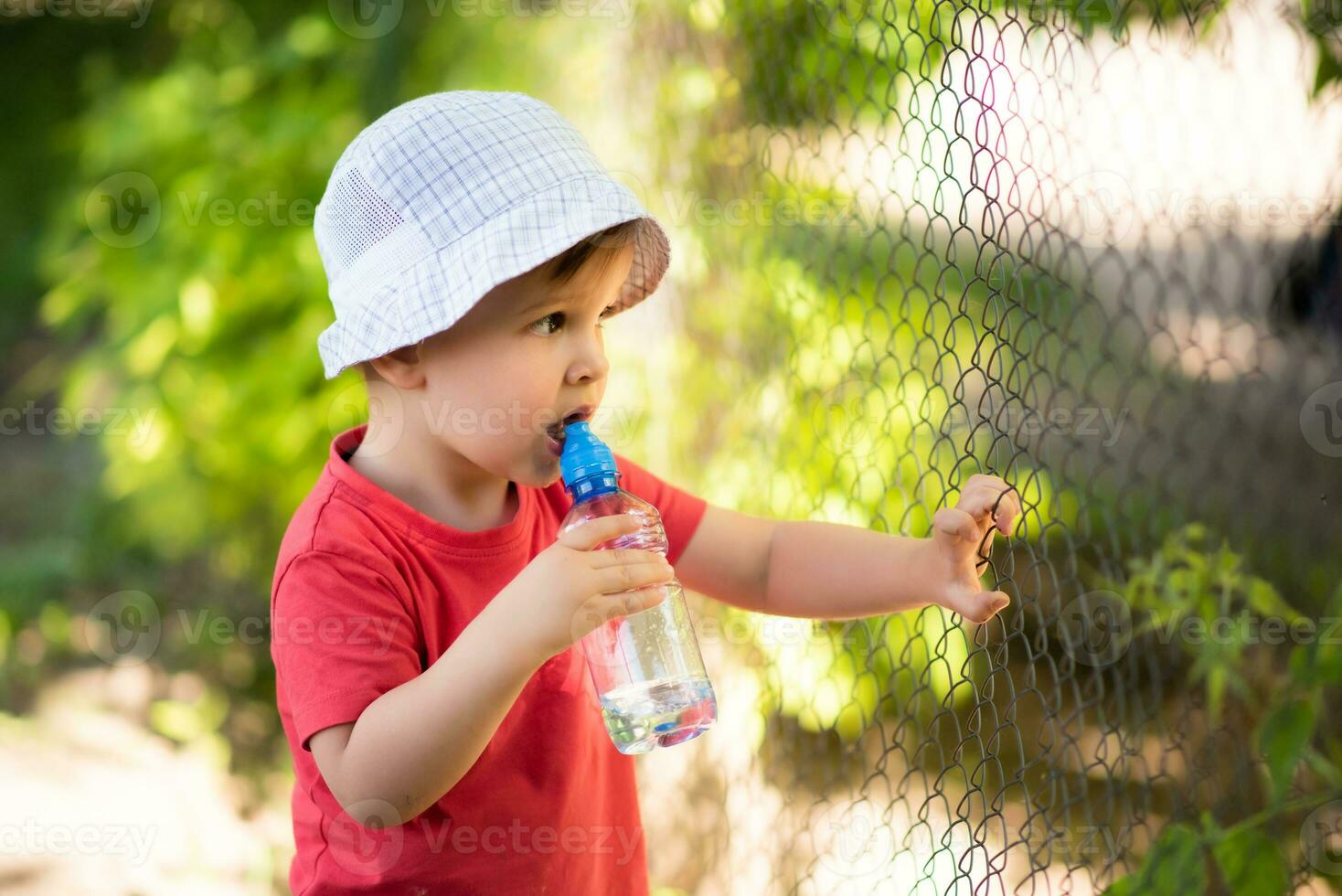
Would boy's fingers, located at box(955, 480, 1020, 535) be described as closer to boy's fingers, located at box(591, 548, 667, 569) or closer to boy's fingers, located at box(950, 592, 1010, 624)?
boy's fingers, located at box(950, 592, 1010, 624)

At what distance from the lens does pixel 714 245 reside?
1.66 metres

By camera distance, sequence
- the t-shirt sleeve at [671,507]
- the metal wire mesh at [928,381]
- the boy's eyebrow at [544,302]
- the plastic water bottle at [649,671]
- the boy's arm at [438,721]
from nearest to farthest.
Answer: the boy's arm at [438,721] < the boy's eyebrow at [544,302] < the plastic water bottle at [649,671] < the t-shirt sleeve at [671,507] < the metal wire mesh at [928,381]

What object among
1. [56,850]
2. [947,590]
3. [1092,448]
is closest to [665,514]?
[947,590]

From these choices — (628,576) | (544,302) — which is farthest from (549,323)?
(628,576)

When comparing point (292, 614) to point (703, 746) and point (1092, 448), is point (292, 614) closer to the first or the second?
point (703, 746)

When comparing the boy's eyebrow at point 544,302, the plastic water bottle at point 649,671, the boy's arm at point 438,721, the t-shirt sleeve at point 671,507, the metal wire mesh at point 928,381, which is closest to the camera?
the boy's arm at point 438,721

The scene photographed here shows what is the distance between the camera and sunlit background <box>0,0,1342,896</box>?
1261 millimetres

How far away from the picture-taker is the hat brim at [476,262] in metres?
0.98

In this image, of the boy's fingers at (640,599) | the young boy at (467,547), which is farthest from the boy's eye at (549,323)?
the boy's fingers at (640,599)

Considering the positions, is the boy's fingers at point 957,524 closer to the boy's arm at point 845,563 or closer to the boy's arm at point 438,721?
the boy's arm at point 845,563

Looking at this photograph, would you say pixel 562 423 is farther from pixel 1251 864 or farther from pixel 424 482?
pixel 1251 864

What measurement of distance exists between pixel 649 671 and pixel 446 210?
18.1 inches

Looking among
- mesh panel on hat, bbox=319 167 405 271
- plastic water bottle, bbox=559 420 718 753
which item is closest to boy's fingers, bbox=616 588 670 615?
plastic water bottle, bbox=559 420 718 753

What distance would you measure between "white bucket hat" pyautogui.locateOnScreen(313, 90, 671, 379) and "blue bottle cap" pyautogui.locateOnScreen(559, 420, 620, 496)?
136 mm
